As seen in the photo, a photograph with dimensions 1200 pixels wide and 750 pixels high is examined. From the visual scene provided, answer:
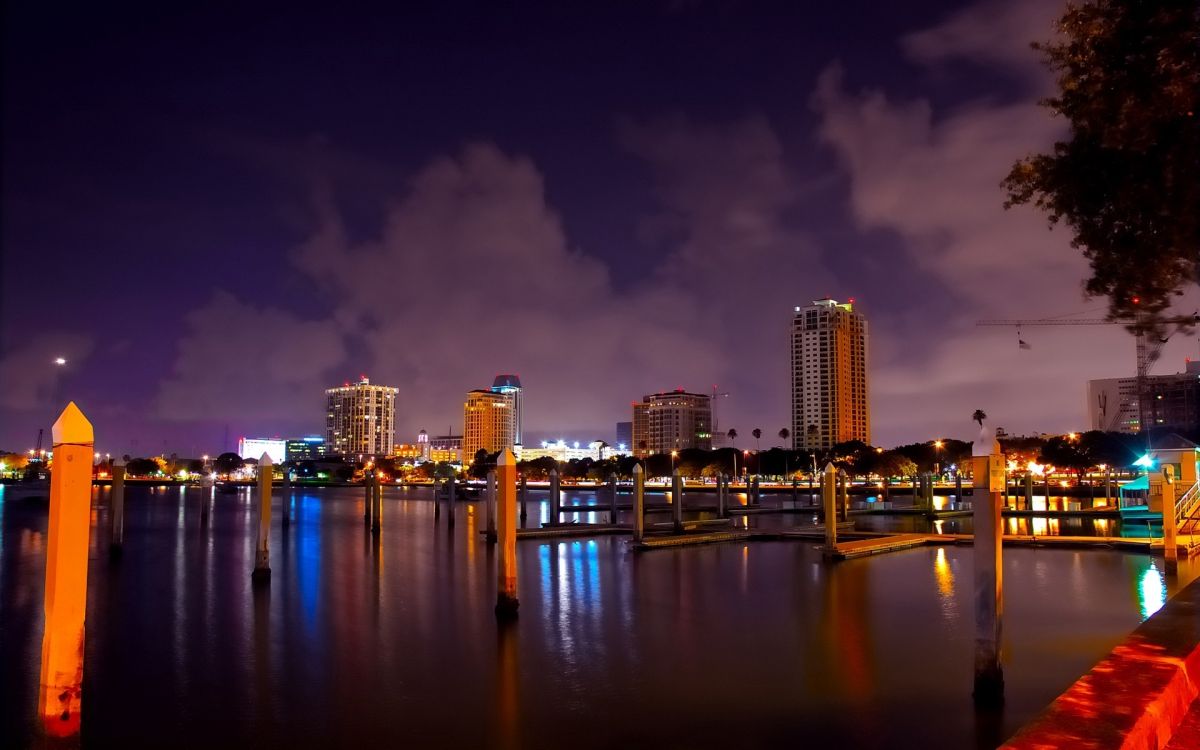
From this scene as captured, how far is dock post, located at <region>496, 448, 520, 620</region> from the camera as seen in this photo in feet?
55.1

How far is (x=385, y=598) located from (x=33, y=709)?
417 inches

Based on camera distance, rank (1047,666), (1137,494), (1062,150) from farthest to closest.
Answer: (1137,494)
(1047,666)
(1062,150)

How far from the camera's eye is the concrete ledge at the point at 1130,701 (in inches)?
235

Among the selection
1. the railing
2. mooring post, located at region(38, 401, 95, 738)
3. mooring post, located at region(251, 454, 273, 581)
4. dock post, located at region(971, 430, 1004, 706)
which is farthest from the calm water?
mooring post, located at region(38, 401, 95, 738)

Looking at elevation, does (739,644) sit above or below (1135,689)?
below

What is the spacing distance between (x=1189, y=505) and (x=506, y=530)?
24.6 metres

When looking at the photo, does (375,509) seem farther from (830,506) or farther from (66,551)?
(66,551)

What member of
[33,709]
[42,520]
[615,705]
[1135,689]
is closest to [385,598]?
[33,709]

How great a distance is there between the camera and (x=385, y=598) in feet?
75.2

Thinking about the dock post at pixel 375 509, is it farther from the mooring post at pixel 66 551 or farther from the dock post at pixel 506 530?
the mooring post at pixel 66 551

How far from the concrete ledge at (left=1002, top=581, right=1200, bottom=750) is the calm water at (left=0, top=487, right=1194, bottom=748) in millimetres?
3191

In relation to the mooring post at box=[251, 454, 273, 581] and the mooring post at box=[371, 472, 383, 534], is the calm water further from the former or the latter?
the mooring post at box=[371, 472, 383, 534]

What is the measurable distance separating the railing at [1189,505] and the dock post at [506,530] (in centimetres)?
2223

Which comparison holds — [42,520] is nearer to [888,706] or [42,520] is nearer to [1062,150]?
[888,706]
